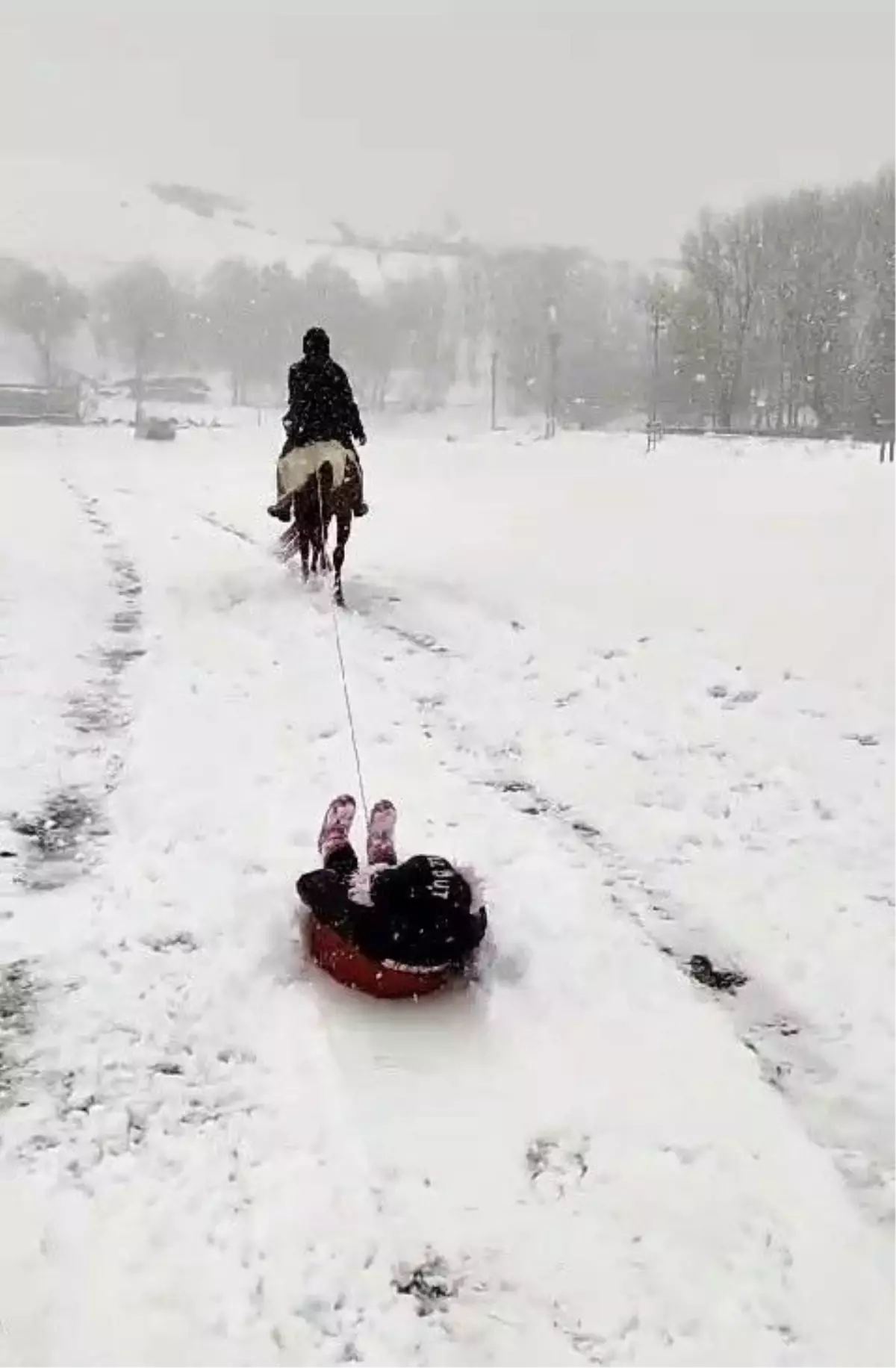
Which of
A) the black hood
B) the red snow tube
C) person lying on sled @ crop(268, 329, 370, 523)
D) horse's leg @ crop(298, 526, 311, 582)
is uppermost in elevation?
the black hood

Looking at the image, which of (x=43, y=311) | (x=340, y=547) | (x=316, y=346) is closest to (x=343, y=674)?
(x=340, y=547)

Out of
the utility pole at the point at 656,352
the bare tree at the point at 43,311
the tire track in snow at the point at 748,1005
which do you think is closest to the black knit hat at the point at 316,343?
the tire track in snow at the point at 748,1005

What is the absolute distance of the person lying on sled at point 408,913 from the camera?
15.6ft

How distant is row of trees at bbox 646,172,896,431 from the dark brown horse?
47773 millimetres

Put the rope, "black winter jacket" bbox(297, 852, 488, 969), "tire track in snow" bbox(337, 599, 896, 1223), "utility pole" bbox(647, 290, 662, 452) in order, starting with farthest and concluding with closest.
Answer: "utility pole" bbox(647, 290, 662, 452), the rope, "black winter jacket" bbox(297, 852, 488, 969), "tire track in snow" bbox(337, 599, 896, 1223)

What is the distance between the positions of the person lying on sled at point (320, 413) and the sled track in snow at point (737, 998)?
525 centimetres

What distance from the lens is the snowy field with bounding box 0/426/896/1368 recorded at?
338cm

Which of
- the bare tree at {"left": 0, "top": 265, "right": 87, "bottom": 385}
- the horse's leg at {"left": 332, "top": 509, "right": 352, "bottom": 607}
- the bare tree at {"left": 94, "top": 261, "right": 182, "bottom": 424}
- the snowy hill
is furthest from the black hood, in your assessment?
the snowy hill

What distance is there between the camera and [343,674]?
9.90m

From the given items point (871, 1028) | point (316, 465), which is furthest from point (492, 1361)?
point (316, 465)

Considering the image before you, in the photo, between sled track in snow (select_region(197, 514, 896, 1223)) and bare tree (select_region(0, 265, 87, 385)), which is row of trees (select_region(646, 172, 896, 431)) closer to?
bare tree (select_region(0, 265, 87, 385))

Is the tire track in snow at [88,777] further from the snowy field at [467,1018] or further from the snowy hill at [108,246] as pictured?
the snowy hill at [108,246]

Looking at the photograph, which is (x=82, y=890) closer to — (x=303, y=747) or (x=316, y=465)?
(x=303, y=747)

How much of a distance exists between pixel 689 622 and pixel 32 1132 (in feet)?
31.3
